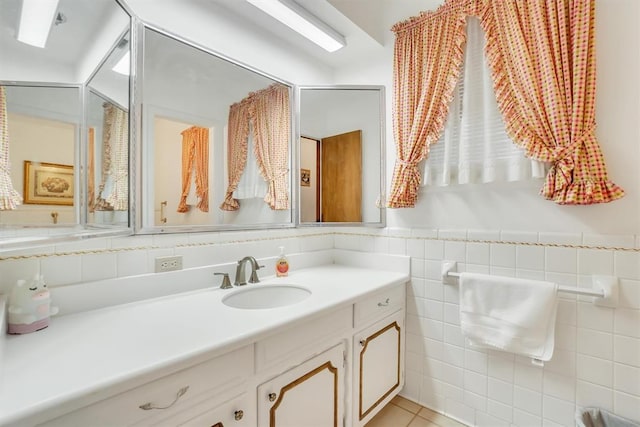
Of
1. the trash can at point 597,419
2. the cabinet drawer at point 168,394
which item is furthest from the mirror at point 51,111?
the trash can at point 597,419

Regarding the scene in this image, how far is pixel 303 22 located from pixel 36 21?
1.17m

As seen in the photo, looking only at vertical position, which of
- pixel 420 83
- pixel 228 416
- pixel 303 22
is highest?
pixel 303 22

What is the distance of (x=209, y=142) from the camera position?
1524mm

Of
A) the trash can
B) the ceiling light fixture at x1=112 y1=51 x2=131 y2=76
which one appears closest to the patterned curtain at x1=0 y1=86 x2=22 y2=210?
the ceiling light fixture at x1=112 y1=51 x2=131 y2=76

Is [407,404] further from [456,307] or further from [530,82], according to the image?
[530,82]

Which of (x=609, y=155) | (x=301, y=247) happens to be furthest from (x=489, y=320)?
(x=301, y=247)

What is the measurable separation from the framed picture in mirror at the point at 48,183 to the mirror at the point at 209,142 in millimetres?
350

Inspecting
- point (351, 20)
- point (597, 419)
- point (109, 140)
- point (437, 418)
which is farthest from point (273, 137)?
point (597, 419)

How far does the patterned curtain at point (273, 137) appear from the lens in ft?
5.89

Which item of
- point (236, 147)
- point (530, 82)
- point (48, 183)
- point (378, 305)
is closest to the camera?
point (48, 183)

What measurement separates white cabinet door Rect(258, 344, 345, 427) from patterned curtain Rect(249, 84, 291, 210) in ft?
3.24

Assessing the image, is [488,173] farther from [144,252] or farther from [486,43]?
[144,252]

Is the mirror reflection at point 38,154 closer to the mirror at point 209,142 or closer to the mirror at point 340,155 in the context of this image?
the mirror at point 209,142

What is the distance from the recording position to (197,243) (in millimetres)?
1441
